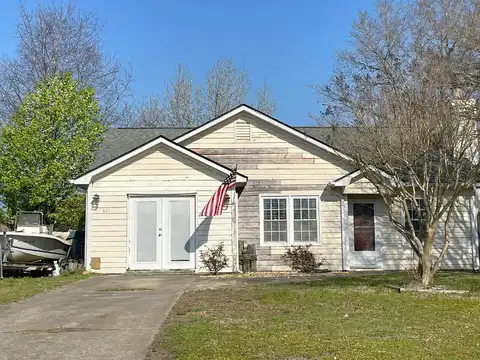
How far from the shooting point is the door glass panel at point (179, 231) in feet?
52.1

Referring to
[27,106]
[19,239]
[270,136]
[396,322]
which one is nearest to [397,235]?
[270,136]

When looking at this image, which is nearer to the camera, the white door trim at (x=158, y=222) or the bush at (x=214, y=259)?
the bush at (x=214, y=259)

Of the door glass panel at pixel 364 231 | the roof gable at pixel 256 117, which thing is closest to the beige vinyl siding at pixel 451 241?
the door glass panel at pixel 364 231

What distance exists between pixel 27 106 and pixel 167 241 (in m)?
8.87

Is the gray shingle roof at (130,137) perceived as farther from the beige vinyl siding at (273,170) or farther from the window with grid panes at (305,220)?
the window with grid panes at (305,220)

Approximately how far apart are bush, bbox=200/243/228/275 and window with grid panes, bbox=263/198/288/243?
6.77ft

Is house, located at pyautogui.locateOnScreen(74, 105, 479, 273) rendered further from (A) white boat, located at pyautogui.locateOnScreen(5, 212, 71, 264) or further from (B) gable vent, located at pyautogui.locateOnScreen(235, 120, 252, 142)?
(A) white boat, located at pyautogui.locateOnScreen(5, 212, 71, 264)

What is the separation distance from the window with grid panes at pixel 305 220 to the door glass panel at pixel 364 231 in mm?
1300

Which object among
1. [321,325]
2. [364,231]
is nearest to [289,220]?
[364,231]

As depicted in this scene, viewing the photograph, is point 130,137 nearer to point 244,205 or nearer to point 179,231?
point 244,205

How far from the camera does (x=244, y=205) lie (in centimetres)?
1745

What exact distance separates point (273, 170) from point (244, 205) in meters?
1.46

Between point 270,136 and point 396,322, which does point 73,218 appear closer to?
point 270,136

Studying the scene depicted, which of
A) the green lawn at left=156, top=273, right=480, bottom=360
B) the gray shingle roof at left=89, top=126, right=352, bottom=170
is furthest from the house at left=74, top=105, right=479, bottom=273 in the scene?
the green lawn at left=156, top=273, right=480, bottom=360
